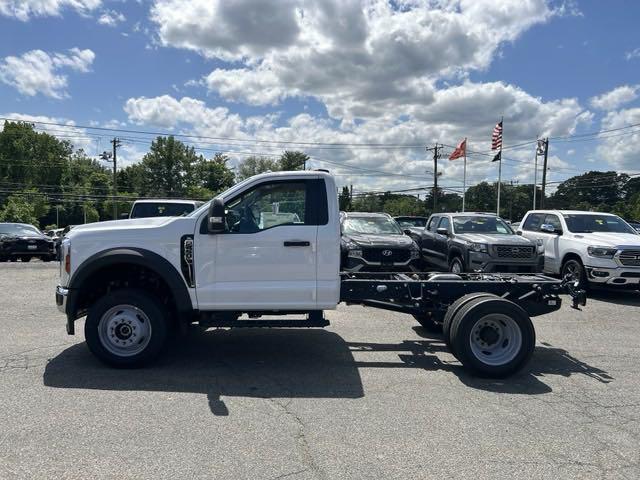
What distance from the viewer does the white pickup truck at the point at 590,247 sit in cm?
1039

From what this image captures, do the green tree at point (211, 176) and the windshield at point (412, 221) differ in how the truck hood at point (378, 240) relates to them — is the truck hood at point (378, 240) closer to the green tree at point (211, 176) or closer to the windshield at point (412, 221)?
the windshield at point (412, 221)

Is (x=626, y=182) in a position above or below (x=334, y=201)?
above

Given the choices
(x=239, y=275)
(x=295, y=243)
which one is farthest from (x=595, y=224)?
(x=239, y=275)

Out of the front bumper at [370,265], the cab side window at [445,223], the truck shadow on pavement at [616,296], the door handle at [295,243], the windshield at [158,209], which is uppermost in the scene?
the windshield at [158,209]

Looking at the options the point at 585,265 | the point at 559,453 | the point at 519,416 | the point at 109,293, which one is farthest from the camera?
the point at 585,265

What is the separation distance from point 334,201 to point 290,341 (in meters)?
2.32

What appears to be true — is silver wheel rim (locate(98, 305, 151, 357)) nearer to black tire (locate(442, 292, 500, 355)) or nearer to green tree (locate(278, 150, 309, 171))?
black tire (locate(442, 292, 500, 355))

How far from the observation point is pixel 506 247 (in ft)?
34.9

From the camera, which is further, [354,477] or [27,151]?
[27,151]

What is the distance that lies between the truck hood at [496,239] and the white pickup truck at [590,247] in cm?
76

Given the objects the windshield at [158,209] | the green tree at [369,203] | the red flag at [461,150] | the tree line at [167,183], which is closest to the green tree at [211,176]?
the tree line at [167,183]

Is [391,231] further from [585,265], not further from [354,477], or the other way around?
[354,477]

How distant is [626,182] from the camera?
298 feet

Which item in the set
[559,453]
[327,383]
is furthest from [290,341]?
[559,453]
